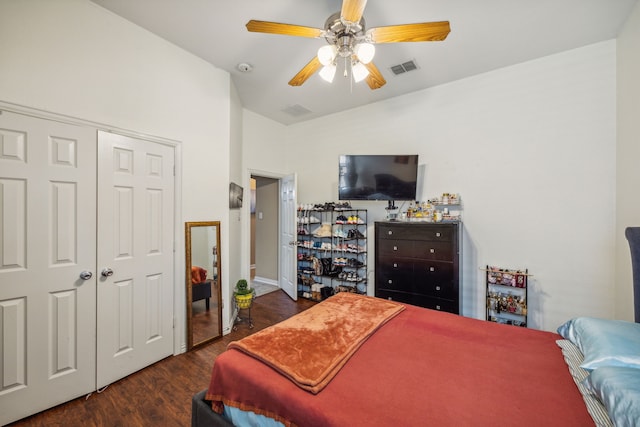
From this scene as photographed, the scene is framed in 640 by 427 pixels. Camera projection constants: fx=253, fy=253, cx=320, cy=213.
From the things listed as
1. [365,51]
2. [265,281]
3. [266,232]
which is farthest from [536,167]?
[265,281]

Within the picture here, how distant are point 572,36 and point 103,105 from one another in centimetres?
430

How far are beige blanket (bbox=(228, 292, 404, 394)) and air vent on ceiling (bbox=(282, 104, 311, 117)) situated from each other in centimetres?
314

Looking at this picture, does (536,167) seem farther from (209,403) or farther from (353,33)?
(209,403)

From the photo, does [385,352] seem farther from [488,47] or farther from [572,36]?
[572,36]

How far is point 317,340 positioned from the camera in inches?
58.1

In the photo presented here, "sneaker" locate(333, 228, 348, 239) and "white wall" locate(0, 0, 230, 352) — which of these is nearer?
"white wall" locate(0, 0, 230, 352)

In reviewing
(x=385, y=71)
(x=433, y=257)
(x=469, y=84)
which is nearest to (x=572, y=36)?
(x=469, y=84)

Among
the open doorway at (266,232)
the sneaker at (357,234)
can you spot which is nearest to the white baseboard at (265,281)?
the open doorway at (266,232)

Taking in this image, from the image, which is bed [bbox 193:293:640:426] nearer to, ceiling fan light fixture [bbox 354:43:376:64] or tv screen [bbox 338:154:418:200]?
ceiling fan light fixture [bbox 354:43:376:64]

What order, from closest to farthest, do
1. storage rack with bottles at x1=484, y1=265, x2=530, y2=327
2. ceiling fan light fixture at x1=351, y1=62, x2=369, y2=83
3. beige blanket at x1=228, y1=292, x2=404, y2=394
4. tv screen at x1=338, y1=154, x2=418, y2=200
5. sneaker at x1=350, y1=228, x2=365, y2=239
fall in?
beige blanket at x1=228, y1=292, x2=404, y2=394 → ceiling fan light fixture at x1=351, y1=62, x2=369, y2=83 → storage rack with bottles at x1=484, y1=265, x2=530, y2=327 → tv screen at x1=338, y1=154, x2=418, y2=200 → sneaker at x1=350, y1=228, x2=365, y2=239

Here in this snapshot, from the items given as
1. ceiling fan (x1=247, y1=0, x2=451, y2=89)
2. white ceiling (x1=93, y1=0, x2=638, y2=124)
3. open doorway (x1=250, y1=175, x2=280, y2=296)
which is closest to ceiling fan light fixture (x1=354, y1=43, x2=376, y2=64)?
ceiling fan (x1=247, y1=0, x2=451, y2=89)

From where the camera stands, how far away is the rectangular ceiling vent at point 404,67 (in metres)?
2.88

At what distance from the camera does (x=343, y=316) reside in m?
1.83

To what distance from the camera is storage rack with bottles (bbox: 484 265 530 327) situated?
2781 millimetres
